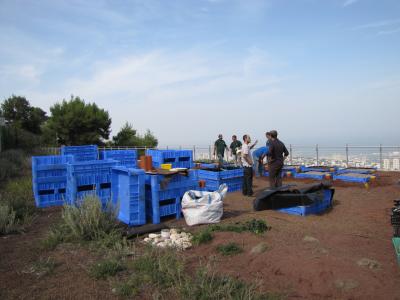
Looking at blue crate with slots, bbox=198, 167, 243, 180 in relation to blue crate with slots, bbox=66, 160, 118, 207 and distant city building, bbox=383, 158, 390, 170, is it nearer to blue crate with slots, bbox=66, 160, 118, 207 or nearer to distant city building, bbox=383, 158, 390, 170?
blue crate with slots, bbox=66, 160, 118, 207

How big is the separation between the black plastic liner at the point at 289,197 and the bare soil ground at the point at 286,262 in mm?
539

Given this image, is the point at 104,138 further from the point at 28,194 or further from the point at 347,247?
the point at 347,247

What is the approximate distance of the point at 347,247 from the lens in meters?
4.94

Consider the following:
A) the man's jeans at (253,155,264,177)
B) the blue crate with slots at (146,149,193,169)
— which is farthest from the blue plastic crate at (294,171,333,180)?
the blue crate with slots at (146,149,193,169)

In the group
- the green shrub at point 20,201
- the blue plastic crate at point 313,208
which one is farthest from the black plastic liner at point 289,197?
the green shrub at point 20,201

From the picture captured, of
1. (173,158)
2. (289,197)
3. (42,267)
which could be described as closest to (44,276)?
(42,267)

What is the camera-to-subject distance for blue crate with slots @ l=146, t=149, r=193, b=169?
1271 centimetres

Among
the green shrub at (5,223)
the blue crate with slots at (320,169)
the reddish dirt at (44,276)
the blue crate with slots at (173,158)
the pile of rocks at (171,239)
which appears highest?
the blue crate with slots at (173,158)

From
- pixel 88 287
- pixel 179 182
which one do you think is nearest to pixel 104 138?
pixel 179 182

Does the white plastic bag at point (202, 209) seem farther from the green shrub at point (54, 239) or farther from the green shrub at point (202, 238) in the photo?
the green shrub at point (54, 239)

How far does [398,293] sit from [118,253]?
11.4ft

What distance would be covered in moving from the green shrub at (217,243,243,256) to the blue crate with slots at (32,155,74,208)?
5596mm

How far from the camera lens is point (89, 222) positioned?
5.73 meters

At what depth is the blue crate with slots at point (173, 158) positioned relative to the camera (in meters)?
12.7
